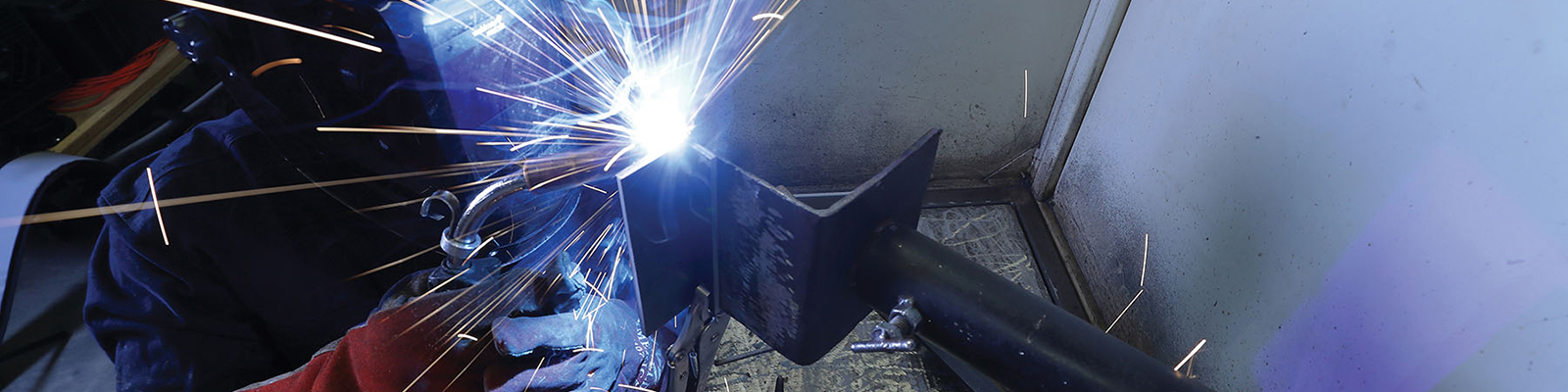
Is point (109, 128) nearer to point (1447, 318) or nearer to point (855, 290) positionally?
point (855, 290)

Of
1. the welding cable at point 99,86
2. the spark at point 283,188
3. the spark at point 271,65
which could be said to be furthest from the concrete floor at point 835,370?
the welding cable at point 99,86

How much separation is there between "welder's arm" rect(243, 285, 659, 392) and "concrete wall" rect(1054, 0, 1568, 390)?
1.23m

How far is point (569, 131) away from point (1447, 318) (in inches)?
57.4

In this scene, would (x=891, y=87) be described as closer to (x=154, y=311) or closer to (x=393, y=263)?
(x=393, y=263)

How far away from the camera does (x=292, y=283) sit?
5.16 ft

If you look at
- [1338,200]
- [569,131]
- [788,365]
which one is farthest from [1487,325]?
[569,131]

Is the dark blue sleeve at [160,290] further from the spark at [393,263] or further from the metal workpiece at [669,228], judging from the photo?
the metal workpiece at [669,228]

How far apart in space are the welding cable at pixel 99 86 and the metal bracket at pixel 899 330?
2.60 meters

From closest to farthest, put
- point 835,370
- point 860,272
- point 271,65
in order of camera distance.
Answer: point 860,272, point 271,65, point 835,370

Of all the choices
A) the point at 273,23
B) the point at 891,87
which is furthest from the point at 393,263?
the point at 891,87

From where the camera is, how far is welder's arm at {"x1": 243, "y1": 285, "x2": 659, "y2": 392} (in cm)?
124

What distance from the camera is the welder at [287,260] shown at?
125 cm

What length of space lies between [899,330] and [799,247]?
0.17 metres

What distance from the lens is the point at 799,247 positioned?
0.84 metres
